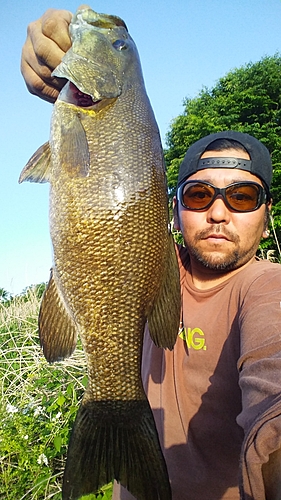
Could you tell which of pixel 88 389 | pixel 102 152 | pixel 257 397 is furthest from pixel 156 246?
pixel 257 397

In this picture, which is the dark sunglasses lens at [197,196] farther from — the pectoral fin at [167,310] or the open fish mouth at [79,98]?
the open fish mouth at [79,98]

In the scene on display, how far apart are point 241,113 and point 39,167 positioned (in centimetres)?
2546

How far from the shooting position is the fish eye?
7.11 feet

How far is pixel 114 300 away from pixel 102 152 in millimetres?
611

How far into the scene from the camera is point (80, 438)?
5.32 ft

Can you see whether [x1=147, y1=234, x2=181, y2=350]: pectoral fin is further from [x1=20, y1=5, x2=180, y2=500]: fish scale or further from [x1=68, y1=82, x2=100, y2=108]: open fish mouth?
[x1=68, y1=82, x2=100, y2=108]: open fish mouth

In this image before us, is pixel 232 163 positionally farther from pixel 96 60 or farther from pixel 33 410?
pixel 33 410

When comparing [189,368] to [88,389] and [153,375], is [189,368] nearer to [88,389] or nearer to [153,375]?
[153,375]

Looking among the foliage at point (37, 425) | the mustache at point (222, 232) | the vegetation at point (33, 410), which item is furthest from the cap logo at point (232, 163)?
the foliage at point (37, 425)

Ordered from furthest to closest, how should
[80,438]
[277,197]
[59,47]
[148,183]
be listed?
[277,197]
[59,47]
[148,183]
[80,438]

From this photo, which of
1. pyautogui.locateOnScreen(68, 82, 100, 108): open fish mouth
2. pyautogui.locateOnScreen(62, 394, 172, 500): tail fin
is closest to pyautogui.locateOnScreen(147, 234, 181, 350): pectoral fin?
pyautogui.locateOnScreen(62, 394, 172, 500): tail fin

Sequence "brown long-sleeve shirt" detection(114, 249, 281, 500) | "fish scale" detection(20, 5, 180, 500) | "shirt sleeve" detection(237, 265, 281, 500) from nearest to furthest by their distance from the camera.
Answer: "shirt sleeve" detection(237, 265, 281, 500) → "fish scale" detection(20, 5, 180, 500) → "brown long-sleeve shirt" detection(114, 249, 281, 500)

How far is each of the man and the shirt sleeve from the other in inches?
0.8

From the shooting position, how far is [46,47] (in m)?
2.06
